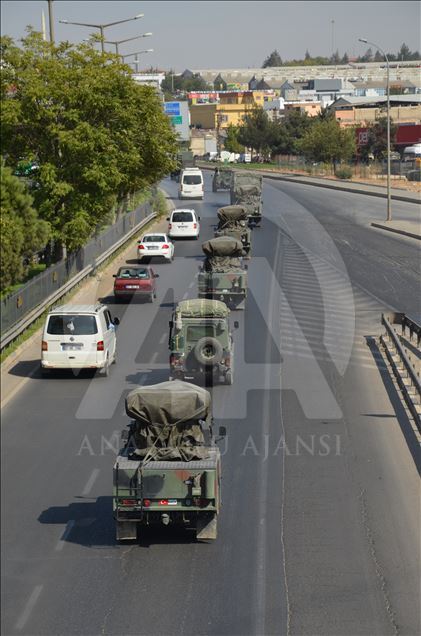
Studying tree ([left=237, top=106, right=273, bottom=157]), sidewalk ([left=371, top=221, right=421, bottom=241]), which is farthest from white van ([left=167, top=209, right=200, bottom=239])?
tree ([left=237, top=106, right=273, bottom=157])

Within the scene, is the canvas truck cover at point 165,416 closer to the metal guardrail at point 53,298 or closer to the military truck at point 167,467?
the military truck at point 167,467

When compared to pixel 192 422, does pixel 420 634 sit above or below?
below

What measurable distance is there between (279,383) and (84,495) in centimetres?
970

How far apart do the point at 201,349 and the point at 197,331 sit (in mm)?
687

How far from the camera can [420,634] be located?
13.1 meters

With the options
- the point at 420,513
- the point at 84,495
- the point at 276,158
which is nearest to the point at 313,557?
the point at 420,513

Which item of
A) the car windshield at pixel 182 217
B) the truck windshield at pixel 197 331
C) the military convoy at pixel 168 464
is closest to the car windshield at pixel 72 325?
the truck windshield at pixel 197 331

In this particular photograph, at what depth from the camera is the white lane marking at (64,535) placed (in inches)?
638

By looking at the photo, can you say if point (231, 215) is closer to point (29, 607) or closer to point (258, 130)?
point (29, 607)

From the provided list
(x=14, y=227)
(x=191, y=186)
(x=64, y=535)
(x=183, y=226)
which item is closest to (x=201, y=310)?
(x=14, y=227)

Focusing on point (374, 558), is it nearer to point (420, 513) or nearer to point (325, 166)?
point (420, 513)

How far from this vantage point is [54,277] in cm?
3788

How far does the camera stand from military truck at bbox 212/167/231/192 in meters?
86.6

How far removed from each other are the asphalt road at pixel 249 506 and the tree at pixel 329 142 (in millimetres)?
75071
